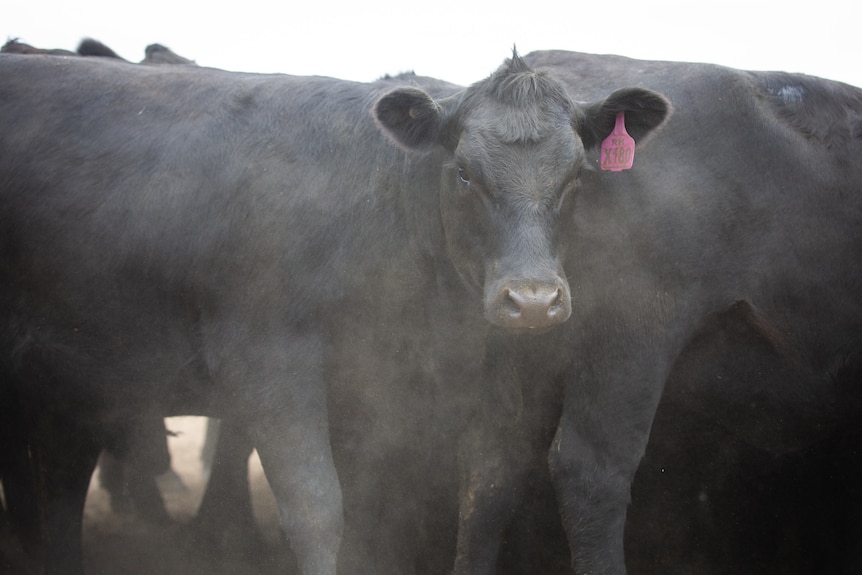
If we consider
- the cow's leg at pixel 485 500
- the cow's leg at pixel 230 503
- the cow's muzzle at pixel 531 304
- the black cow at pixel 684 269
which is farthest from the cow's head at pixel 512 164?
the cow's leg at pixel 230 503

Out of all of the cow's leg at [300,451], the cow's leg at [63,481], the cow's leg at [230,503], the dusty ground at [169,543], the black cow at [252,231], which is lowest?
the dusty ground at [169,543]

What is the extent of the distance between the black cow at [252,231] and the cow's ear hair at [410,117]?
12 millimetres

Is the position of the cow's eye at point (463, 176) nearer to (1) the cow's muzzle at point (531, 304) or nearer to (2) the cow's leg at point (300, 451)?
(1) the cow's muzzle at point (531, 304)

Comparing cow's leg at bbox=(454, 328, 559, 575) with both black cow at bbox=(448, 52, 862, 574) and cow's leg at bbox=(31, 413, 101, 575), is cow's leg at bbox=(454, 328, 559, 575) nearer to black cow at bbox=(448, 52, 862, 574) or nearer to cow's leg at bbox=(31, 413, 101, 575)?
black cow at bbox=(448, 52, 862, 574)

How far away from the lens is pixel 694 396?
238 inches

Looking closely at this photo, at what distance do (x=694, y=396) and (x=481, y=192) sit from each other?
213 cm

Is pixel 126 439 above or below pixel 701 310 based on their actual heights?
below

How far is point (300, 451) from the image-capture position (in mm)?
5223

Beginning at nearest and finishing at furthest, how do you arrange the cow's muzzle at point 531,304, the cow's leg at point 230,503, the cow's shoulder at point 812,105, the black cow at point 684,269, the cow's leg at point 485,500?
the cow's muzzle at point 531,304
the black cow at point 684,269
the cow's leg at point 485,500
the cow's shoulder at point 812,105
the cow's leg at point 230,503

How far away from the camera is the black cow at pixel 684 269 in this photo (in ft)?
17.6

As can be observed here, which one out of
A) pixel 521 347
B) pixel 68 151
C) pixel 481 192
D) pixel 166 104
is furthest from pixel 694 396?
pixel 68 151

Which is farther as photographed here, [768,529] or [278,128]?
[768,529]

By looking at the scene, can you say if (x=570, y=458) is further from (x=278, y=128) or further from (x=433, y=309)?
(x=278, y=128)

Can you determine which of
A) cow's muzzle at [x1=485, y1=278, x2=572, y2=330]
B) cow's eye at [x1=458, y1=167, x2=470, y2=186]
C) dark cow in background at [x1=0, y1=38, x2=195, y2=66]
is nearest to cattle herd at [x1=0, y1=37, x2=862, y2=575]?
cow's eye at [x1=458, y1=167, x2=470, y2=186]
